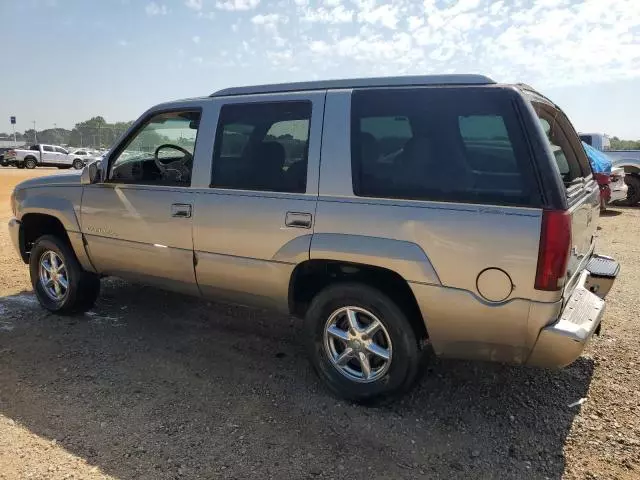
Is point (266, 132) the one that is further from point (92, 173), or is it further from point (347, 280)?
point (92, 173)

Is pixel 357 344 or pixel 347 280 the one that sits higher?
pixel 347 280

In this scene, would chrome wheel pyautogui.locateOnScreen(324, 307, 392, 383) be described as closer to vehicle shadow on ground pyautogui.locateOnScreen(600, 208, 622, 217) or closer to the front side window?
the front side window

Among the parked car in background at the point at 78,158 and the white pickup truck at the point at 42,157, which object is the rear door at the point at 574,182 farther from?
the parked car in background at the point at 78,158

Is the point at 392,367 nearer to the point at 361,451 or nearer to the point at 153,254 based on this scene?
the point at 361,451

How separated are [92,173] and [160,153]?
623 millimetres

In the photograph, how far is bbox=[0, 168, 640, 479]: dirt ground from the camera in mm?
2637

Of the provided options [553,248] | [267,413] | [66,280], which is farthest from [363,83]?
[66,280]

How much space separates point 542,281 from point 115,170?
3.41m

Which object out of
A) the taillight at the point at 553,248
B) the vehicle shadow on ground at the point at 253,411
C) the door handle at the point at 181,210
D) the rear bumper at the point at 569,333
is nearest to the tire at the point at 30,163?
the vehicle shadow on ground at the point at 253,411

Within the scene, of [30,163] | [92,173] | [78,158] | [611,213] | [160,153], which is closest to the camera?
[92,173]

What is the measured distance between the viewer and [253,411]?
3.14 metres

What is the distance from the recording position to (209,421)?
3.02m

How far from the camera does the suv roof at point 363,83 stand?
112 inches

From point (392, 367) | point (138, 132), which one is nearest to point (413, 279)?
point (392, 367)
